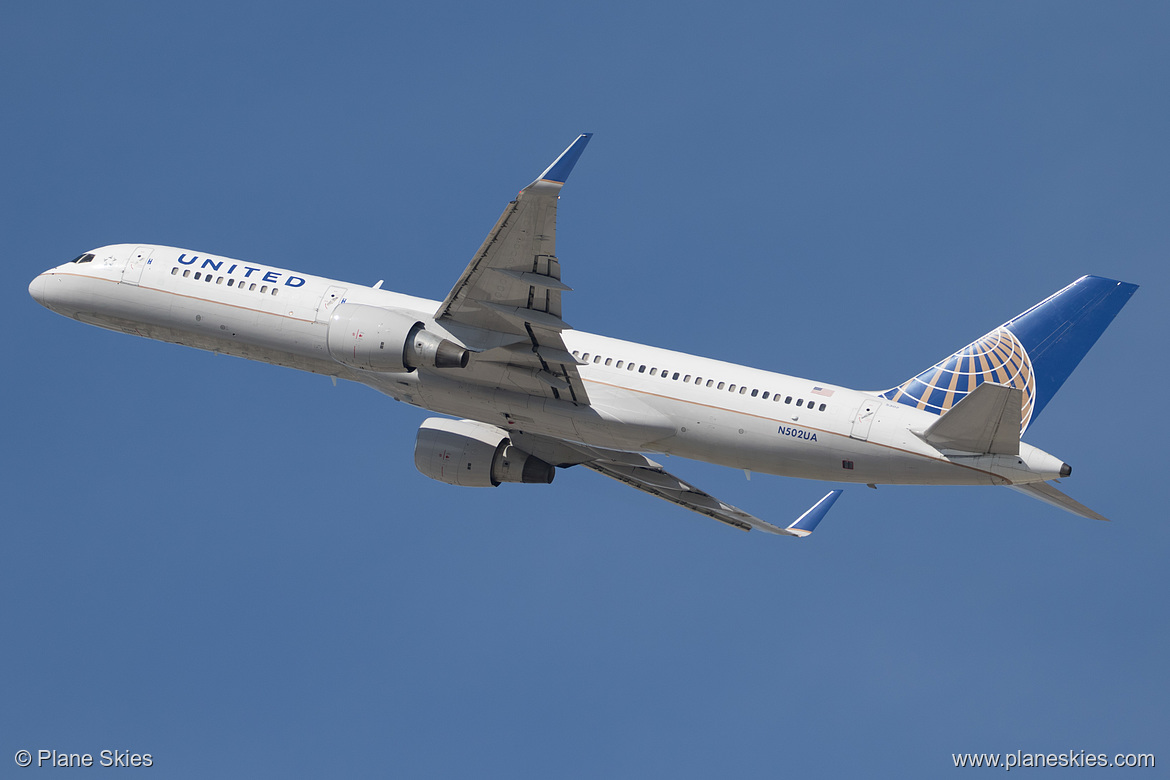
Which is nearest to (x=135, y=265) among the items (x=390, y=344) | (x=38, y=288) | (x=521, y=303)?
(x=38, y=288)

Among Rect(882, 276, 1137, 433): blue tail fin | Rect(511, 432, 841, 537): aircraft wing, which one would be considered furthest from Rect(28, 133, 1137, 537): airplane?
Rect(511, 432, 841, 537): aircraft wing

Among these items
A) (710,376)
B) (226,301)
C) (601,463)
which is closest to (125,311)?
(226,301)

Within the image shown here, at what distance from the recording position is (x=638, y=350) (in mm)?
38094

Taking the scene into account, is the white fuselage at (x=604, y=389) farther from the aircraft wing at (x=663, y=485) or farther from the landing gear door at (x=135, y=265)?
the aircraft wing at (x=663, y=485)

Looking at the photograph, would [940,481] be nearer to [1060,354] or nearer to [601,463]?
[1060,354]

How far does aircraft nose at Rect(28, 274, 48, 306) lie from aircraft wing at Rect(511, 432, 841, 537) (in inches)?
673

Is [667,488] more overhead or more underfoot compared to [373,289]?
more underfoot

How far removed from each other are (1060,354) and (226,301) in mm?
24800

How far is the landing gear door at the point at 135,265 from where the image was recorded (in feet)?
132

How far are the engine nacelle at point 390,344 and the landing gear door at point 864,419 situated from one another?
1099 cm

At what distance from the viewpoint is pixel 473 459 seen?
133ft

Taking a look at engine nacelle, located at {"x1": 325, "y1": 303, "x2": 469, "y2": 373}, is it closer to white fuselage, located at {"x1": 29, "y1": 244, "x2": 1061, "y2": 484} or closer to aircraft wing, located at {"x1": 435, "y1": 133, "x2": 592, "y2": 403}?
aircraft wing, located at {"x1": 435, "y1": 133, "x2": 592, "y2": 403}

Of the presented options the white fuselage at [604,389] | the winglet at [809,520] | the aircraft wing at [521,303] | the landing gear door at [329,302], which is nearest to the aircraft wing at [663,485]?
the winglet at [809,520]

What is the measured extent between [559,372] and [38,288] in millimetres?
18765
